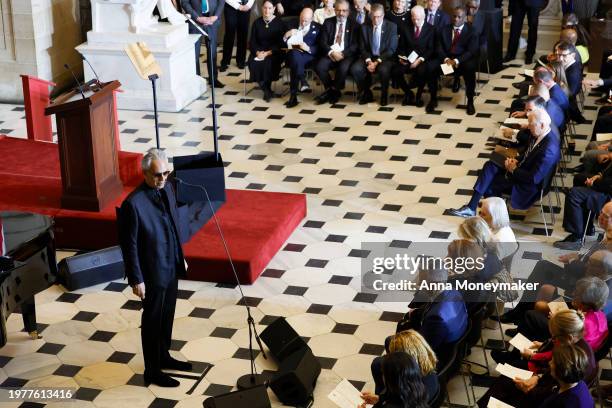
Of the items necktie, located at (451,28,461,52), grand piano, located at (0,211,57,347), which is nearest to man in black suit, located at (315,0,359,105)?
necktie, located at (451,28,461,52)

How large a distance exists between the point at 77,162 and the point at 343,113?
487cm

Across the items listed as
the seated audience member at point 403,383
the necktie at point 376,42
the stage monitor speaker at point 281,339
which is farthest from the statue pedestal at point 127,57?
the seated audience member at point 403,383

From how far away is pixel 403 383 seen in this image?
5184 mm

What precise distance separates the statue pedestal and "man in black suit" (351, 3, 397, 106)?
225 cm

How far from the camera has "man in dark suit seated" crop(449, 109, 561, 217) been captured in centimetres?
923

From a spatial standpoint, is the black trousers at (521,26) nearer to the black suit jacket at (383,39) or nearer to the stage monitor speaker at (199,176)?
the black suit jacket at (383,39)

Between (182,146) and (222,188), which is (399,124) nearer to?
(182,146)

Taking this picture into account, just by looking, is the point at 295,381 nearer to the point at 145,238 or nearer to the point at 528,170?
the point at 145,238

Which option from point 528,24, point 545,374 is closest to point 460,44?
point 528,24

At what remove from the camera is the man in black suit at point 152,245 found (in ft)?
21.6

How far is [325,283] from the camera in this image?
870 cm

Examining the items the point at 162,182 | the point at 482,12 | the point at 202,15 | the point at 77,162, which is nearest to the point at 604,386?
the point at 162,182

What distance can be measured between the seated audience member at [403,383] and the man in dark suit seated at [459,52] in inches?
322

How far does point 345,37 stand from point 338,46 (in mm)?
146
